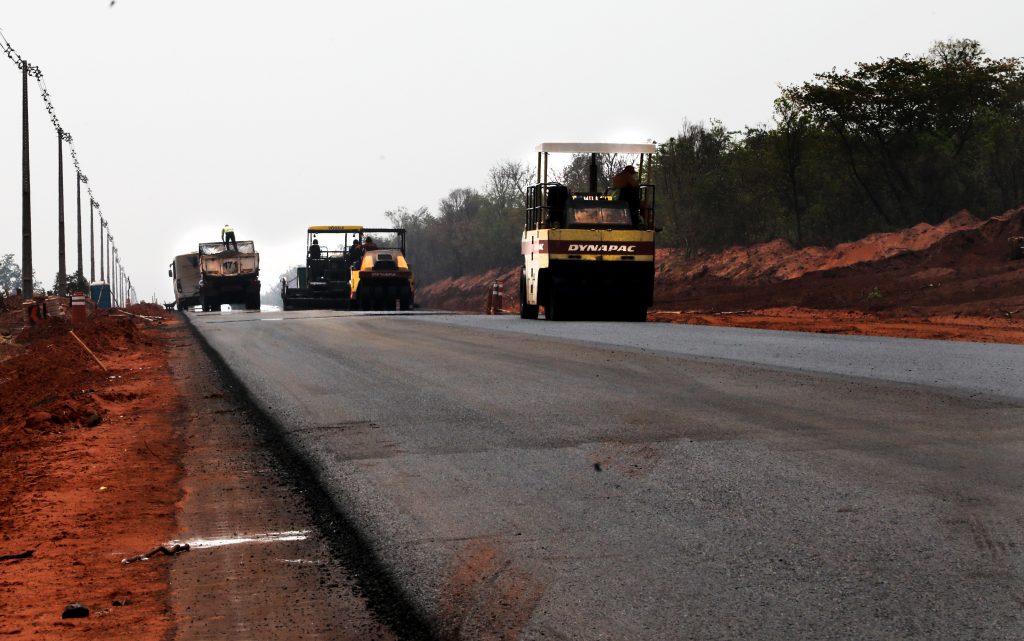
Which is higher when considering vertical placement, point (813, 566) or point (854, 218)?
point (854, 218)

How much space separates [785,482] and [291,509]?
3.03m

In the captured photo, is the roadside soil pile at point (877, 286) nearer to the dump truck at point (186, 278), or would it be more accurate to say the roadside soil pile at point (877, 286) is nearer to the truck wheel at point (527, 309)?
the truck wheel at point (527, 309)

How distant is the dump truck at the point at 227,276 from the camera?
54531 millimetres

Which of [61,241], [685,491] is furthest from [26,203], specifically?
[685,491]

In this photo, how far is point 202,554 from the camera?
5887mm

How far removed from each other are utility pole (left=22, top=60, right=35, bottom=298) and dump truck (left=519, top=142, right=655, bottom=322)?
63.8ft

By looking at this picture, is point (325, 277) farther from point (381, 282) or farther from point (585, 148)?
point (585, 148)

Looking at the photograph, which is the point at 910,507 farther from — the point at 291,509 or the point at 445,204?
the point at 445,204

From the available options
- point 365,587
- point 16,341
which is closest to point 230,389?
point 365,587

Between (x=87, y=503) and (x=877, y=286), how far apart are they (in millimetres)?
34433

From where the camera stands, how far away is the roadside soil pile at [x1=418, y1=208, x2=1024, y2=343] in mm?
28547

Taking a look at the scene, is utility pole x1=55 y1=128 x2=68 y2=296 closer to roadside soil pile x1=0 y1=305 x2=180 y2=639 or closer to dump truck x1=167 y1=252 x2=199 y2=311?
dump truck x1=167 y1=252 x2=199 y2=311

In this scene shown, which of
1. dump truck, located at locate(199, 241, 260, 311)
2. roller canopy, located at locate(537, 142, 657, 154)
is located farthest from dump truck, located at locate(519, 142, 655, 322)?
dump truck, located at locate(199, 241, 260, 311)

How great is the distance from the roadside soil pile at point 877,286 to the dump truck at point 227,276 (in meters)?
19.6
